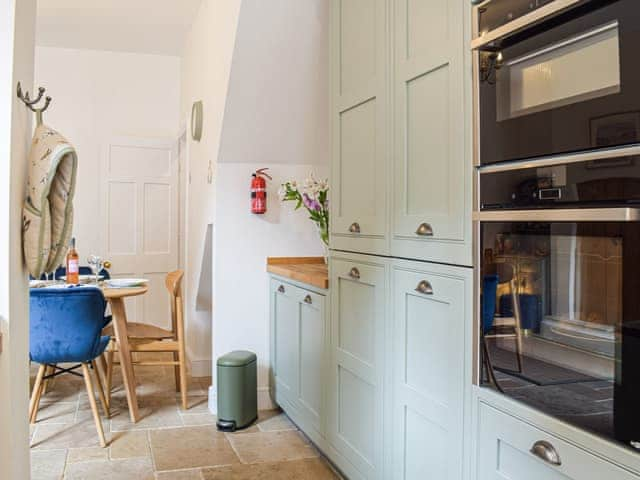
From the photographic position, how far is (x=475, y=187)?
5.63 ft

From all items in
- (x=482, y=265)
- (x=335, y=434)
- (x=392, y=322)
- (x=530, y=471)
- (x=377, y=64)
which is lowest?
(x=335, y=434)

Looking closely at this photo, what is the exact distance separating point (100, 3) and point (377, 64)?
3.04 metres

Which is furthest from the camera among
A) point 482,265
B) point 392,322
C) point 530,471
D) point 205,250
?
point 205,250

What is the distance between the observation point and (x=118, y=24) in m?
5.01

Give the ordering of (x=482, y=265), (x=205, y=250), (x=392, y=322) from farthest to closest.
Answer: (x=205, y=250)
(x=392, y=322)
(x=482, y=265)

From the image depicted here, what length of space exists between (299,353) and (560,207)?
2.18 m

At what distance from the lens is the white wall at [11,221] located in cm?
153

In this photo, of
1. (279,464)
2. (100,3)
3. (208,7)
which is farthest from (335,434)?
(100,3)

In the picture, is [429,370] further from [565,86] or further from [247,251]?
[247,251]

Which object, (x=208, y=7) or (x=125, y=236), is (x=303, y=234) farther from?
(x=125, y=236)

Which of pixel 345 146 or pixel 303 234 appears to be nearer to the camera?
pixel 345 146

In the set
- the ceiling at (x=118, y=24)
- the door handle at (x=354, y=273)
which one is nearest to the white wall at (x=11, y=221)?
the door handle at (x=354, y=273)

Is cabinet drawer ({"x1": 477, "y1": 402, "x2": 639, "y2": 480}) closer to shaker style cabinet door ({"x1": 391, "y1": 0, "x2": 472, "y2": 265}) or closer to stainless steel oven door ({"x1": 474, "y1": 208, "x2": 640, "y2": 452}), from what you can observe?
stainless steel oven door ({"x1": 474, "y1": 208, "x2": 640, "y2": 452})

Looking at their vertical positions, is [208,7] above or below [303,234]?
above
